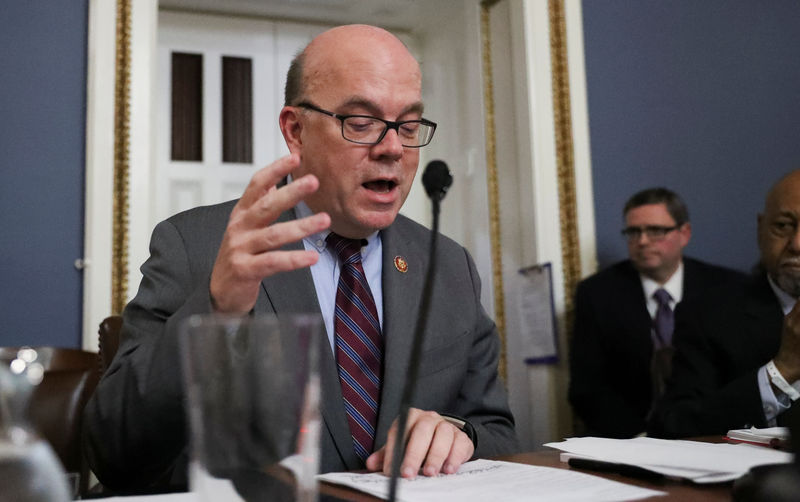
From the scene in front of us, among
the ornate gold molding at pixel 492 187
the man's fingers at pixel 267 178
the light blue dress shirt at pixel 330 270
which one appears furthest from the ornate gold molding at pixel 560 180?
the man's fingers at pixel 267 178

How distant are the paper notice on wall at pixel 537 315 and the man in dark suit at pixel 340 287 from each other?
169cm

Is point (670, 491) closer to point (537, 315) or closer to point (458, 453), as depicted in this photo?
point (458, 453)

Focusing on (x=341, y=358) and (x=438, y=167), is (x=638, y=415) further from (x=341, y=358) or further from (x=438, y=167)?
(x=438, y=167)

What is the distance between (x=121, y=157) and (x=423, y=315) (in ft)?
7.90

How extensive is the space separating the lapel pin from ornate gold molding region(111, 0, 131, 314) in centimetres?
159

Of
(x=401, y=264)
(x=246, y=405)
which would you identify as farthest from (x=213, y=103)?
(x=246, y=405)

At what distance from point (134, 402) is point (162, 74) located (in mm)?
2953

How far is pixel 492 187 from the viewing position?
3.57 metres

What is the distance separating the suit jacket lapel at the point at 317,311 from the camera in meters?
1.17

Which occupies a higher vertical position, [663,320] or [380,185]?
[380,185]

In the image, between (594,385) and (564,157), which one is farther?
(564,157)

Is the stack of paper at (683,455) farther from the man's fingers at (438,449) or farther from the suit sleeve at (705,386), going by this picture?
the suit sleeve at (705,386)

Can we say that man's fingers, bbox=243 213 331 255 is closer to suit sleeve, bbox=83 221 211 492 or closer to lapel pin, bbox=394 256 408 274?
suit sleeve, bbox=83 221 211 492

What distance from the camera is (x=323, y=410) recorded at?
1163 mm
